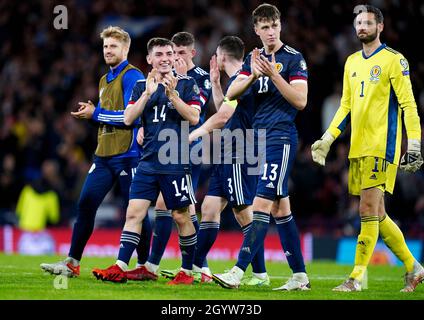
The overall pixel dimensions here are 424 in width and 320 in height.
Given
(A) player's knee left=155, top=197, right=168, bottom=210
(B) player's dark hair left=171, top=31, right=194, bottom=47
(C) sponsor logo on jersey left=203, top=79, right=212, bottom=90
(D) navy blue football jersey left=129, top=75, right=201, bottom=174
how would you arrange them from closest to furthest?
1. (D) navy blue football jersey left=129, top=75, right=201, bottom=174
2. (A) player's knee left=155, top=197, right=168, bottom=210
3. (C) sponsor logo on jersey left=203, top=79, right=212, bottom=90
4. (B) player's dark hair left=171, top=31, right=194, bottom=47

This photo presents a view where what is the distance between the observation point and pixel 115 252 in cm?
1666

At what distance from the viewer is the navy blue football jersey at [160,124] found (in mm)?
8578

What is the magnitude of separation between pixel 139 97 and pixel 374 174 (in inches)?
94.2

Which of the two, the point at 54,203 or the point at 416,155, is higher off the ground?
the point at 416,155

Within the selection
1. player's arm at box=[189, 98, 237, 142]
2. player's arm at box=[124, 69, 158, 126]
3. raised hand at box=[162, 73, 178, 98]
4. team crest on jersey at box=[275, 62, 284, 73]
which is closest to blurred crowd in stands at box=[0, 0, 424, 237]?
player's arm at box=[189, 98, 237, 142]

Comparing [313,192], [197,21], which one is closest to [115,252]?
[313,192]

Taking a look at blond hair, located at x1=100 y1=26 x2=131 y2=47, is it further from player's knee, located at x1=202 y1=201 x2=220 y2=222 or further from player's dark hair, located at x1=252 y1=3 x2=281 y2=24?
player's knee, located at x1=202 y1=201 x2=220 y2=222

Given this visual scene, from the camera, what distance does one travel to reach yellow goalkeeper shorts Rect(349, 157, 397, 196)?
836 cm

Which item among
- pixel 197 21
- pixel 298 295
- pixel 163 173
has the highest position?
pixel 197 21

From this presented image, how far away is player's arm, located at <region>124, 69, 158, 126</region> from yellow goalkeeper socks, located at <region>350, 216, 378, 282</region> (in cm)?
236

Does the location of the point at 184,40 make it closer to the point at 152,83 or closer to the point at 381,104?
the point at 152,83

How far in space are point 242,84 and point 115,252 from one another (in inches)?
351

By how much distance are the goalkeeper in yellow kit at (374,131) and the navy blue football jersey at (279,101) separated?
0.43 metres

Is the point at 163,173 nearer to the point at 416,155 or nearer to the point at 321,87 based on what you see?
the point at 416,155
